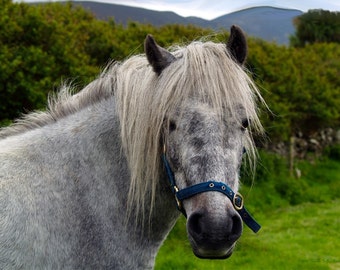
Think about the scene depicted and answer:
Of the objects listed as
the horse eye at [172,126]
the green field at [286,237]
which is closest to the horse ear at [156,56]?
the horse eye at [172,126]

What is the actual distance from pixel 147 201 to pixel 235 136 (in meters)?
0.66

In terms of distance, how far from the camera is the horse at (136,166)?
7.78ft

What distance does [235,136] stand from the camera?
2484 millimetres

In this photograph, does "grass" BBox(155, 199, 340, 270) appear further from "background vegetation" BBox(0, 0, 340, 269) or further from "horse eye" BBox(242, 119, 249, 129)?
"horse eye" BBox(242, 119, 249, 129)

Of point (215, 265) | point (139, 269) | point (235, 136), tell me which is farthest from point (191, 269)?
point (235, 136)

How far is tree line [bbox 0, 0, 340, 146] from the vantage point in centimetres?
586

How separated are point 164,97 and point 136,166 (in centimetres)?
41

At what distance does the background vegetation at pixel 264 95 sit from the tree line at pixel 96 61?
0.5 inches

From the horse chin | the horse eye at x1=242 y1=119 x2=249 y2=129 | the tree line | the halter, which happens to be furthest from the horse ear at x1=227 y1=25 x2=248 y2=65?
the horse chin

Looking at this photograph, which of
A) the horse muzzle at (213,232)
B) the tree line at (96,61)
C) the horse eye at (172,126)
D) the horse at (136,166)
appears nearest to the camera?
the horse muzzle at (213,232)

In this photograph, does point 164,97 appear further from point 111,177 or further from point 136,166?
point 111,177

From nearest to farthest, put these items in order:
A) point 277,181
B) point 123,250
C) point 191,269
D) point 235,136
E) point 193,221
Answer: point 193,221, point 235,136, point 123,250, point 191,269, point 277,181

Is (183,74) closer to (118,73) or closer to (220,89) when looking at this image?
(220,89)

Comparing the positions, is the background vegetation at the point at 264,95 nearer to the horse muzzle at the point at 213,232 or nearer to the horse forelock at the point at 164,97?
the horse forelock at the point at 164,97
